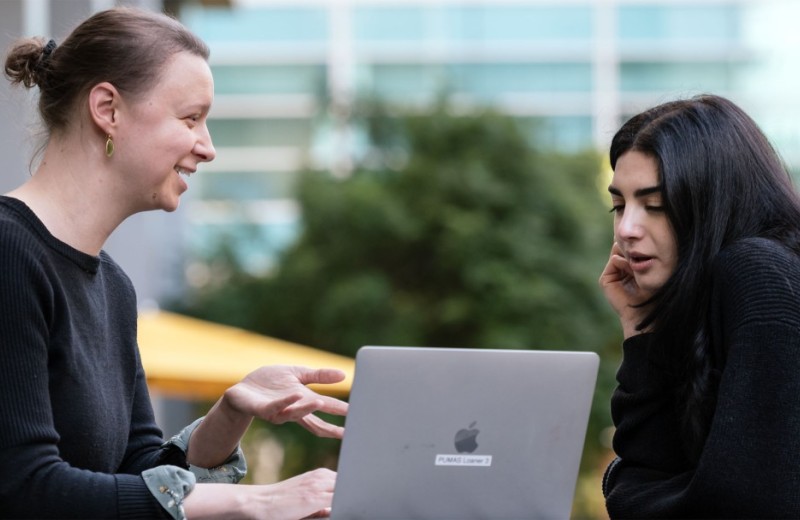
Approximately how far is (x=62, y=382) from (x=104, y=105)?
52cm

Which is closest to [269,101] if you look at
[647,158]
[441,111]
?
[441,111]

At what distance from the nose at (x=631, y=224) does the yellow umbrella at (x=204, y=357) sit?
3.35 meters

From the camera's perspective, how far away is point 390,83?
74.7ft

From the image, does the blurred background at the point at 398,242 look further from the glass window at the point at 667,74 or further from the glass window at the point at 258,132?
the glass window at the point at 667,74

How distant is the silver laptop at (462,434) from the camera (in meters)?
2.26

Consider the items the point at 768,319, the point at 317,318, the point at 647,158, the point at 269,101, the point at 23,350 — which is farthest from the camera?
the point at 269,101

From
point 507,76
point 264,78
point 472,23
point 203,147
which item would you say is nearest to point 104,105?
point 203,147

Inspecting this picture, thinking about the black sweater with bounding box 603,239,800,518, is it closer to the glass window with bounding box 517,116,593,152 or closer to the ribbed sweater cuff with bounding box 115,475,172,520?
the ribbed sweater cuff with bounding box 115,475,172,520

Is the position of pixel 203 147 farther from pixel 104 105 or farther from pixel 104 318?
pixel 104 318

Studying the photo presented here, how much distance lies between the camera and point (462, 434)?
231 centimetres

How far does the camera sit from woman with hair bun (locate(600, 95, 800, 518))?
238cm

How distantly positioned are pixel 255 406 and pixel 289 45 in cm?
2134

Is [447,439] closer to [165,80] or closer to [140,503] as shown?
[140,503]

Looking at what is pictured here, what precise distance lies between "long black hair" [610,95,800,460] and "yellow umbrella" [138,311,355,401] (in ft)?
11.1
